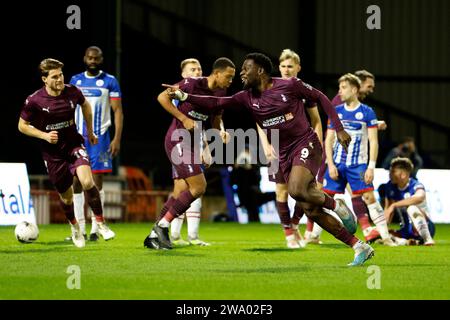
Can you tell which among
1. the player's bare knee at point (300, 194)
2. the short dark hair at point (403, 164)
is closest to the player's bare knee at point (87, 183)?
the player's bare knee at point (300, 194)

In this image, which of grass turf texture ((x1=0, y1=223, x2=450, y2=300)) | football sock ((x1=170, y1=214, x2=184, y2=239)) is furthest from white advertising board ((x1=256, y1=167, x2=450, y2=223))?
football sock ((x1=170, y1=214, x2=184, y2=239))

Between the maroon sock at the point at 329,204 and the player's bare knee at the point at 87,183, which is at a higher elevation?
the maroon sock at the point at 329,204

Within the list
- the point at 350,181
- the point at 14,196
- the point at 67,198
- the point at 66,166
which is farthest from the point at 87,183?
the point at 14,196

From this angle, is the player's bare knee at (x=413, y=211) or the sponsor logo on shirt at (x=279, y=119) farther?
the player's bare knee at (x=413, y=211)

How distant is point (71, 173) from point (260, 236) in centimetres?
421

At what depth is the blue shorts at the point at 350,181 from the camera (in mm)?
12953

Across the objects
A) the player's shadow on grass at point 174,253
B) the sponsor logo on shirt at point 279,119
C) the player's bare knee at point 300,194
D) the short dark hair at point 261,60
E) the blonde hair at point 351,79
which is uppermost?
the short dark hair at point 261,60

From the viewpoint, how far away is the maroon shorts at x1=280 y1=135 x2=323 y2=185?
996 cm

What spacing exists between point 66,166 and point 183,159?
4.59 feet

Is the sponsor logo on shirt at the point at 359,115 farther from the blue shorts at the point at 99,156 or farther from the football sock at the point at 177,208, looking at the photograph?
the blue shorts at the point at 99,156

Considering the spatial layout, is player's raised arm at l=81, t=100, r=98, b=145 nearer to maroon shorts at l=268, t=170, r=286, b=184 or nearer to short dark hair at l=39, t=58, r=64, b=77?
short dark hair at l=39, t=58, r=64, b=77

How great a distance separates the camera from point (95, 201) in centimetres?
1259

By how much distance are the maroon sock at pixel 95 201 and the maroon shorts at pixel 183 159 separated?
984 mm

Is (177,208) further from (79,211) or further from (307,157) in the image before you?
(307,157)
